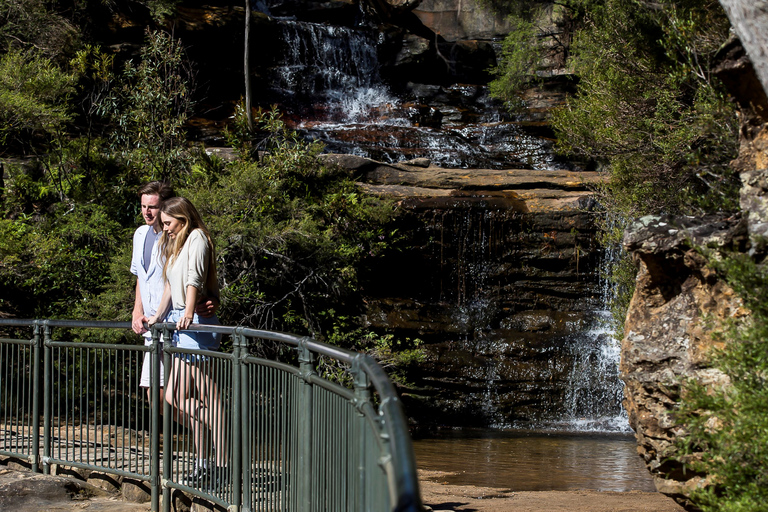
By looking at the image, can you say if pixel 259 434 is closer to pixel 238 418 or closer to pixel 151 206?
pixel 238 418

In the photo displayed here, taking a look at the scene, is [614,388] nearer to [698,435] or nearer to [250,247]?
[250,247]

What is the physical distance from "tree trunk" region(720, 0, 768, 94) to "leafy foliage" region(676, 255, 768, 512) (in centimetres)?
128

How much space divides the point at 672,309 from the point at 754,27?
6.92 ft

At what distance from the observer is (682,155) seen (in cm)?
1079

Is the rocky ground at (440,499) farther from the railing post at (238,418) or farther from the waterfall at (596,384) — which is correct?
the waterfall at (596,384)

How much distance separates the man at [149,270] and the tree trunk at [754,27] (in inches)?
153

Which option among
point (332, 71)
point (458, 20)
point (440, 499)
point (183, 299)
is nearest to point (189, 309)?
point (183, 299)

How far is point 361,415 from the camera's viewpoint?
2783mm

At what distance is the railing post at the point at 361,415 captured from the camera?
2736 millimetres

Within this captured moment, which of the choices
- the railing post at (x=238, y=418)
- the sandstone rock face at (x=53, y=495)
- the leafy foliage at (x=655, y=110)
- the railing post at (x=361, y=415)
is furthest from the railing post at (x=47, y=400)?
the leafy foliage at (x=655, y=110)

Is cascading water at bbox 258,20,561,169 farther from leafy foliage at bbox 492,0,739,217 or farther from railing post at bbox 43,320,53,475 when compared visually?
railing post at bbox 43,320,53,475

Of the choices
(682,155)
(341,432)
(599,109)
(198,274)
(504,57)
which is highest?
(504,57)

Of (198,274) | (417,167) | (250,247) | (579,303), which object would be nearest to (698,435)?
(198,274)

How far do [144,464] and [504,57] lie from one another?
2297 cm
